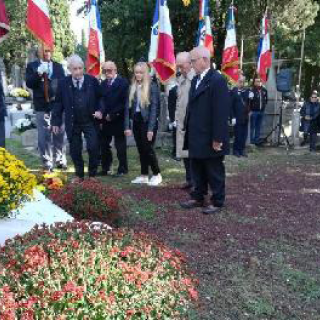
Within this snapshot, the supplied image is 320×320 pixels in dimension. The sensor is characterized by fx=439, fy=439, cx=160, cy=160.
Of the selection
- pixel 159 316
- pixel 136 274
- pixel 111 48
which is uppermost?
pixel 111 48

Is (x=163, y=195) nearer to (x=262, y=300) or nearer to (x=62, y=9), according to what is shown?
(x=262, y=300)

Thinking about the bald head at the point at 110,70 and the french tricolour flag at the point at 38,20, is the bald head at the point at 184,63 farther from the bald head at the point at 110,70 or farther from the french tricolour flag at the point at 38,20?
the french tricolour flag at the point at 38,20

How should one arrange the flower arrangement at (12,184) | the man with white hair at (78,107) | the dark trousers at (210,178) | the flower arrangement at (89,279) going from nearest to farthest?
the flower arrangement at (89,279), the flower arrangement at (12,184), the dark trousers at (210,178), the man with white hair at (78,107)

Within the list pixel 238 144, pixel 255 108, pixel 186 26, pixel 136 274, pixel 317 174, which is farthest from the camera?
pixel 186 26

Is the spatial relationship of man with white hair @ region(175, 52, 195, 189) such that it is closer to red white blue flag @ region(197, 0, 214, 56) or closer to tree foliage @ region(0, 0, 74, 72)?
red white blue flag @ region(197, 0, 214, 56)

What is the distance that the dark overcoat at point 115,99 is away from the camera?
769cm

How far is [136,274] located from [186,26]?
2091 centimetres

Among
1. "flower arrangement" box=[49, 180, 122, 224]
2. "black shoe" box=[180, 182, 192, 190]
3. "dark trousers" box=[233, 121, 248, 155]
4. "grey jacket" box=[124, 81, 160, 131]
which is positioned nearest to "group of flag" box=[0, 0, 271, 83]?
"dark trousers" box=[233, 121, 248, 155]

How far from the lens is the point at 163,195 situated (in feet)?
22.5

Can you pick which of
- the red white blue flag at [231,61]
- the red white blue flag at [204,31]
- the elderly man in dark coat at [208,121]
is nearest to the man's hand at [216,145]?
the elderly man in dark coat at [208,121]

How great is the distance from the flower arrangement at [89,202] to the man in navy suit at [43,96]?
3.04 m

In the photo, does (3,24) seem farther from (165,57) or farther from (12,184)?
(165,57)

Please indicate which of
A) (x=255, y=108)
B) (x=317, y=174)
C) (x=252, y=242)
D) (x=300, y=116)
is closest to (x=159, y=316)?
(x=252, y=242)

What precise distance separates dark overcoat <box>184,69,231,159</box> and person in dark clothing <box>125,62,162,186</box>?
1251 millimetres
